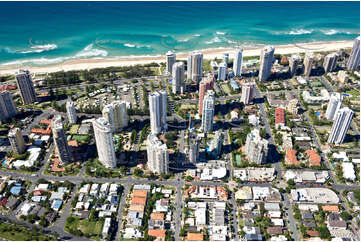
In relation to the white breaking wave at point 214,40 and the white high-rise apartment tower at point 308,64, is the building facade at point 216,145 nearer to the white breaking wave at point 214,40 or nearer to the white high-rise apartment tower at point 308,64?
the white high-rise apartment tower at point 308,64

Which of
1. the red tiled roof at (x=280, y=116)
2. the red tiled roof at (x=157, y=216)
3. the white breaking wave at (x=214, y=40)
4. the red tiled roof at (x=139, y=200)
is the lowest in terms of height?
the red tiled roof at (x=157, y=216)

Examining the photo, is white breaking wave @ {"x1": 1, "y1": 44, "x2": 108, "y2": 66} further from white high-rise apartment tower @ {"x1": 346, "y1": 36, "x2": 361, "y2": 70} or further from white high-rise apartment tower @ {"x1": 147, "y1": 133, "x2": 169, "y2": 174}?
white high-rise apartment tower @ {"x1": 346, "y1": 36, "x2": 361, "y2": 70}

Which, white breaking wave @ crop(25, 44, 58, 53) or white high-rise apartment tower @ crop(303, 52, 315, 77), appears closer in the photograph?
white high-rise apartment tower @ crop(303, 52, 315, 77)

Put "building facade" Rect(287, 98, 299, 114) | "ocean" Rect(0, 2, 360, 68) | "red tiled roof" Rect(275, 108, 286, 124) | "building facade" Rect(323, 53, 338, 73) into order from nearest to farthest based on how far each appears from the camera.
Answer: "red tiled roof" Rect(275, 108, 286, 124), "building facade" Rect(287, 98, 299, 114), "building facade" Rect(323, 53, 338, 73), "ocean" Rect(0, 2, 360, 68)

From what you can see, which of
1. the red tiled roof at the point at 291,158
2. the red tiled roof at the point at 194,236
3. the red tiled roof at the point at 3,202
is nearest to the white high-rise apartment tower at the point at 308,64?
the red tiled roof at the point at 291,158

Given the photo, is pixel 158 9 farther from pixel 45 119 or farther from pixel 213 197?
pixel 213 197

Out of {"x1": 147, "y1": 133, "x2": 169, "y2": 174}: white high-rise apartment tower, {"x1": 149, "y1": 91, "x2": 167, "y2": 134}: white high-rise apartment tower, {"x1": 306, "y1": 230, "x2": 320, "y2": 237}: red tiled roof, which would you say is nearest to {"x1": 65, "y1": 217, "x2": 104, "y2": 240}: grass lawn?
{"x1": 147, "y1": 133, "x2": 169, "y2": 174}: white high-rise apartment tower

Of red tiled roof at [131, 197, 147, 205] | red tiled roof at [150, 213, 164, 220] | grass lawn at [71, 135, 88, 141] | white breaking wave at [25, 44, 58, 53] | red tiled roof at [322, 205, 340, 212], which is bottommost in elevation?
red tiled roof at [150, 213, 164, 220]

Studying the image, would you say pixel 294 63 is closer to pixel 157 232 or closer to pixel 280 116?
pixel 280 116
